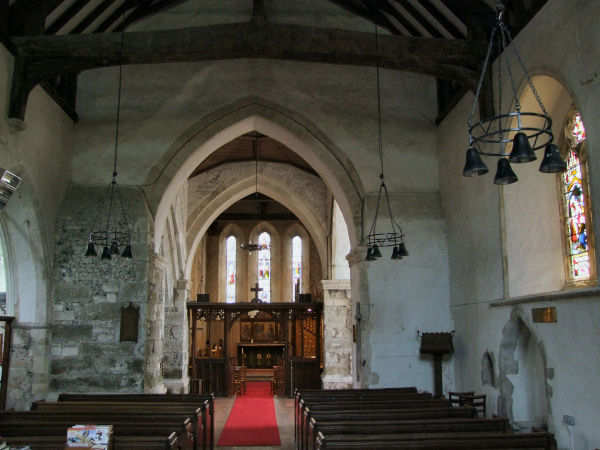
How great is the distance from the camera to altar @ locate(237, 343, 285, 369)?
19156mm

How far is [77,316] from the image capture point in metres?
8.95

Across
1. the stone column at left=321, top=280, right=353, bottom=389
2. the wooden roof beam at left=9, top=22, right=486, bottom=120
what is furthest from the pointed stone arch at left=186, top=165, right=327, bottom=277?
the wooden roof beam at left=9, top=22, right=486, bottom=120

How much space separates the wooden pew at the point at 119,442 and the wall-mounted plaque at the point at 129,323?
4078 millimetres

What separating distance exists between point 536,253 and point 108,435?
5.11m

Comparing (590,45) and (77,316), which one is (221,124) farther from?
(590,45)

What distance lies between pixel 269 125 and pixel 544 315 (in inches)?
221

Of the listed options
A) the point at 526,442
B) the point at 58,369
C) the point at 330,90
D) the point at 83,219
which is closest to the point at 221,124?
the point at 330,90

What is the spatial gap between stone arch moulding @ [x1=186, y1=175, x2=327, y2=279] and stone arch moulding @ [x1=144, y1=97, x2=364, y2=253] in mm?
5250

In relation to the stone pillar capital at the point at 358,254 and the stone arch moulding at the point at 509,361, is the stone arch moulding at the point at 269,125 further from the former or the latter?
the stone arch moulding at the point at 509,361

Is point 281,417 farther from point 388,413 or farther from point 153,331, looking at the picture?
point 388,413

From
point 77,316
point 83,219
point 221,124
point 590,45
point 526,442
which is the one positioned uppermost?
point 221,124

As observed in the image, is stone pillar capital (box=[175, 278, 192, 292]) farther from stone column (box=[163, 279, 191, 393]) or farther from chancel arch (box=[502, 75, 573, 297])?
chancel arch (box=[502, 75, 573, 297])

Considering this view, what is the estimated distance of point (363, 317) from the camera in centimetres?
920

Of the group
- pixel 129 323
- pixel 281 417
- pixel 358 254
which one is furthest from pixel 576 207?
pixel 281 417
